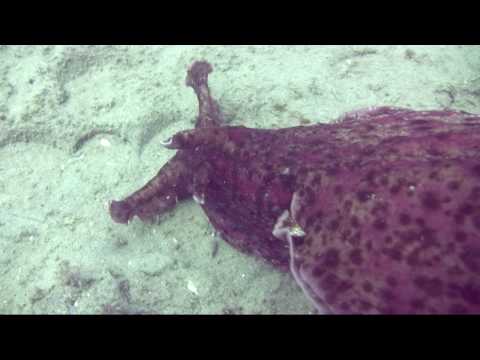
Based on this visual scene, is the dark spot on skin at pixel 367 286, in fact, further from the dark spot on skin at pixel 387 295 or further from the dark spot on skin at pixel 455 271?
the dark spot on skin at pixel 455 271

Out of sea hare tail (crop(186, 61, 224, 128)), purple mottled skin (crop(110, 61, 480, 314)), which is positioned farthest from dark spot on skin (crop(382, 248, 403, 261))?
sea hare tail (crop(186, 61, 224, 128))

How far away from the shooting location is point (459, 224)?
2363mm

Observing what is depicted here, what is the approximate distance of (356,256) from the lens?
101 inches

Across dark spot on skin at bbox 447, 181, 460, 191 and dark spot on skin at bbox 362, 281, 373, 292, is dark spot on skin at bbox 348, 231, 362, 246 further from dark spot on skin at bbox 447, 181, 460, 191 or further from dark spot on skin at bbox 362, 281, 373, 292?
dark spot on skin at bbox 447, 181, 460, 191

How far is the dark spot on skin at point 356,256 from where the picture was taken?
254 cm

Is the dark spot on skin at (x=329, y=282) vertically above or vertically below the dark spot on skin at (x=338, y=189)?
below

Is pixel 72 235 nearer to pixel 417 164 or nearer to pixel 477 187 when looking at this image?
pixel 417 164

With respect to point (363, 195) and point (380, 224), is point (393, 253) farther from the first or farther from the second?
point (363, 195)

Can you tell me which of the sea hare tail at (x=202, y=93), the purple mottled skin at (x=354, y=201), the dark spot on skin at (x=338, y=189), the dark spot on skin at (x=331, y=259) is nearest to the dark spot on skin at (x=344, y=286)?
the purple mottled skin at (x=354, y=201)

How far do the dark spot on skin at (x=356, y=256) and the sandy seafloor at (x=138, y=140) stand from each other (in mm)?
863

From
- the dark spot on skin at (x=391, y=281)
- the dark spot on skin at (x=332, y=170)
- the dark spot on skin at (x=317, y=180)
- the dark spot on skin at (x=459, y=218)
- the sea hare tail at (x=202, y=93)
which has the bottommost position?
the dark spot on skin at (x=391, y=281)

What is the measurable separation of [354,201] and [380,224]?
0.24 m

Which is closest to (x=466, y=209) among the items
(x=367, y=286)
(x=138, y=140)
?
(x=367, y=286)
